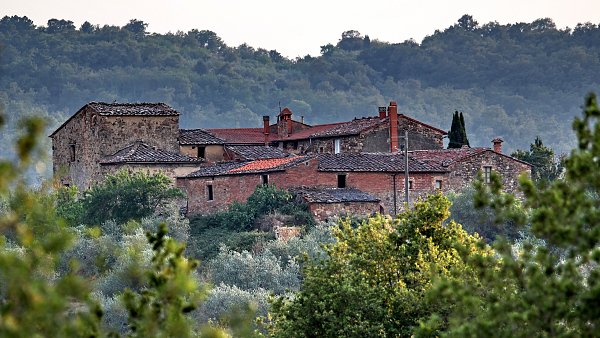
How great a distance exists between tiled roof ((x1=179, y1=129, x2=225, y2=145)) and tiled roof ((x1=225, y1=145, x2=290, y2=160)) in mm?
831

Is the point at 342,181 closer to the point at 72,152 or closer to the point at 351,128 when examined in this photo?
the point at 351,128

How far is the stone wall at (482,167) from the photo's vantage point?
5484cm

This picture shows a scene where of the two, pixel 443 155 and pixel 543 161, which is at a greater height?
pixel 443 155

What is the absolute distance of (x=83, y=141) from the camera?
183ft

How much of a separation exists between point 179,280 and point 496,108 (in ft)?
526

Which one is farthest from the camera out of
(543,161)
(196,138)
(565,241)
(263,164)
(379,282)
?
(543,161)

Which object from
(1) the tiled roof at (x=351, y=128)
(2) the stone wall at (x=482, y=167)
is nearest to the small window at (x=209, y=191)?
(1) the tiled roof at (x=351, y=128)

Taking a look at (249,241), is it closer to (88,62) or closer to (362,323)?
(362,323)

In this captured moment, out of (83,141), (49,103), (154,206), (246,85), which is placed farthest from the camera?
(246,85)

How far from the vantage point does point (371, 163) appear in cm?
5234

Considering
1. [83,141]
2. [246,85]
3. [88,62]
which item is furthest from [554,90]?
[83,141]

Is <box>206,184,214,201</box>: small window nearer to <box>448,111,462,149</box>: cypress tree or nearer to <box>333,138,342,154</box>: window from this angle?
<box>333,138,342,154</box>: window

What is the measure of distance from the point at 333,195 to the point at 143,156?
26.6 feet

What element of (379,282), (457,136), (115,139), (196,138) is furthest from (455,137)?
(379,282)
